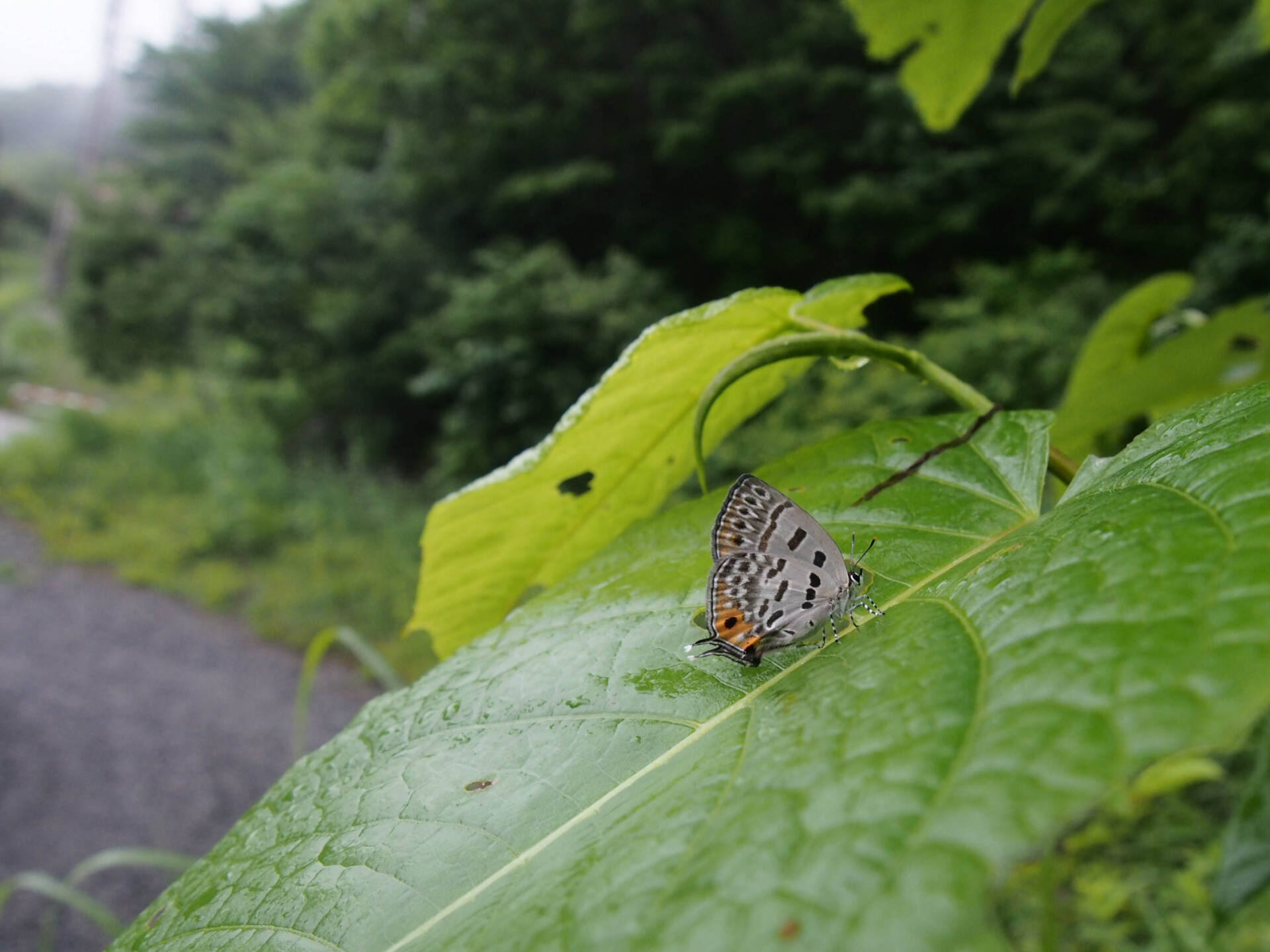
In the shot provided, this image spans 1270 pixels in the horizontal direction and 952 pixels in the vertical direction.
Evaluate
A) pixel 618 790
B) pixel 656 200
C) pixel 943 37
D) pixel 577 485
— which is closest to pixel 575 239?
pixel 656 200

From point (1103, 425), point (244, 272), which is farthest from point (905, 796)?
point (244, 272)

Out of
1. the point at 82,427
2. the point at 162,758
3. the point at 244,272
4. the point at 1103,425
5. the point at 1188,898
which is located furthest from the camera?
the point at 82,427

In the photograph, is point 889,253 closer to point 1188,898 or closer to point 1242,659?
point 1188,898

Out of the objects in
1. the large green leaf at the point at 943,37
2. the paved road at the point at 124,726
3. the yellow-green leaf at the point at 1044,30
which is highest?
the large green leaf at the point at 943,37

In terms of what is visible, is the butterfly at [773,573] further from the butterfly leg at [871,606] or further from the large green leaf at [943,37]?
the large green leaf at [943,37]

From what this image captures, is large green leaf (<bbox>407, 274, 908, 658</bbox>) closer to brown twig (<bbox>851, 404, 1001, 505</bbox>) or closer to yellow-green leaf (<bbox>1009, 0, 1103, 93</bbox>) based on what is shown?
brown twig (<bbox>851, 404, 1001, 505</bbox>)

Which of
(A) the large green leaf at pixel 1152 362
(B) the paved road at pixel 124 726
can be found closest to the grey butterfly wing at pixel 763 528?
(A) the large green leaf at pixel 1152 362

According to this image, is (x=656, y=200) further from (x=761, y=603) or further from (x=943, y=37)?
(x=761, y=603)

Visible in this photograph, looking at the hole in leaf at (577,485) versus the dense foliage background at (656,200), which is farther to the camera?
the dense foliage background at (656,200)
